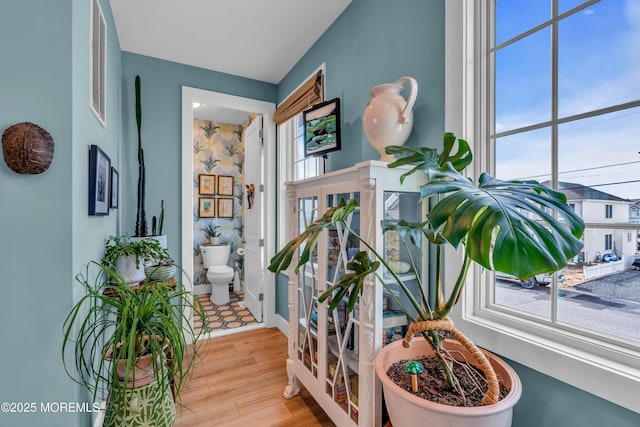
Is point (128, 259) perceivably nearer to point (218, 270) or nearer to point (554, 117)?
point (554, 117)

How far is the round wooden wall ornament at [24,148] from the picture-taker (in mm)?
970

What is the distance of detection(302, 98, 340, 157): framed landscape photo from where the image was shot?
209cm

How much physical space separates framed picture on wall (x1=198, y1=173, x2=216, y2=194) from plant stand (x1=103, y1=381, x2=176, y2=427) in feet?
11.0

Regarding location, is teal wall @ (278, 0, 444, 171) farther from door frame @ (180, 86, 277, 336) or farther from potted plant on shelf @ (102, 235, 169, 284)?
potted plant on shelf @ (102, 235, 169, 284)

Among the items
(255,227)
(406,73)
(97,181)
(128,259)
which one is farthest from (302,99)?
(128,259)

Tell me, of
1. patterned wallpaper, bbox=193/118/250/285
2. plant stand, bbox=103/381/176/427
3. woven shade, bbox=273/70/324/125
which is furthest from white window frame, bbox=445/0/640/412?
patterned wallpaper, bbox=193/118/250/285

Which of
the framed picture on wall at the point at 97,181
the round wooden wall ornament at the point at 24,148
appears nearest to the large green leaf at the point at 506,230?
the round wooden wall ornament at the point at 24,148

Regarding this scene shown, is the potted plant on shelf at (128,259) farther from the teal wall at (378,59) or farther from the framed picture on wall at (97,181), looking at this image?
the teal wall at (378,59)

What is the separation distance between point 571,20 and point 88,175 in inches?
79.9

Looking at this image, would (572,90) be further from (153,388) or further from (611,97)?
(153,388)

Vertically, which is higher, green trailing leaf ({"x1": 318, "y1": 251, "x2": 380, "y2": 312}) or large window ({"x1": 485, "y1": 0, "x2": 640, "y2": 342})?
large window ({"x1": 485, "y1": 0, "x2": 640, "y2": 342})

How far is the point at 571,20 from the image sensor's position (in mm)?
1012

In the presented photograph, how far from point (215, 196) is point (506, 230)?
4323 millimetres

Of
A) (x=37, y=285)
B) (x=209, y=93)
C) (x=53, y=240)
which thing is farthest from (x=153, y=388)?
(x=209, y=93)
